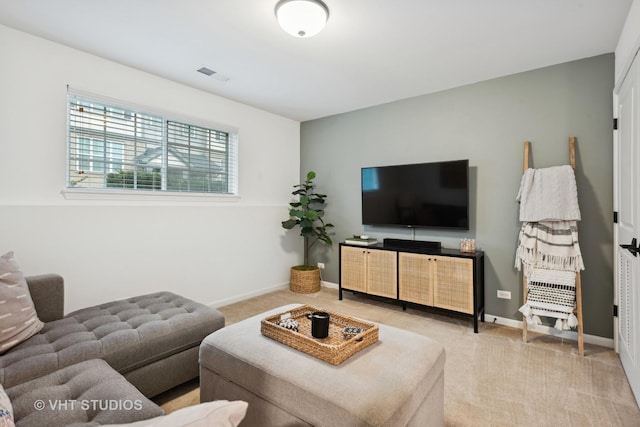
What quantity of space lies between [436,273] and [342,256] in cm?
117

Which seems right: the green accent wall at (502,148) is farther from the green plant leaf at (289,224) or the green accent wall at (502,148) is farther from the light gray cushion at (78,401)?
the light gray cushion at (78,401)

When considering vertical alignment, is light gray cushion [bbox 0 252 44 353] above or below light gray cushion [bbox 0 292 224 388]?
above

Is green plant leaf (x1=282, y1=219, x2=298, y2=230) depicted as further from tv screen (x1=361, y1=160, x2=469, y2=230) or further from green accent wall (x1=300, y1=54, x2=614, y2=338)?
tv screen (x1=361, y1=160, x2=469, y2=230)

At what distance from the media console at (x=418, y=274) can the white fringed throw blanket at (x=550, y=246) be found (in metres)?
0.41

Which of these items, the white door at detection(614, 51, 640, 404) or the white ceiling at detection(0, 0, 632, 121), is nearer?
the white door at detection(614, 51, 640, 404)

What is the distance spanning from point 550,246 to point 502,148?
1053mm

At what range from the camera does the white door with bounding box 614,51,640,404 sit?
189cm

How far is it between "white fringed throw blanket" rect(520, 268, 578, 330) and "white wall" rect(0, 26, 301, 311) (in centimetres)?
299

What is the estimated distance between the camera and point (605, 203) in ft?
8.63

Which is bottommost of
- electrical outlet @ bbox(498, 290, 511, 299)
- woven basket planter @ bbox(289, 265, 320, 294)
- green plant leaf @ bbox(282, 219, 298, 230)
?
woven basket planter @ bbox(289, 265, 320, 294)

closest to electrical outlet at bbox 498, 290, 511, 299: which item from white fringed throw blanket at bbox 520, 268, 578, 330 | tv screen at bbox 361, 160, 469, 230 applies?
white fringed throw blanket at bbox 520, 268, 578, 330

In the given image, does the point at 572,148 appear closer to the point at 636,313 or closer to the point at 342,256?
the point at 636,313

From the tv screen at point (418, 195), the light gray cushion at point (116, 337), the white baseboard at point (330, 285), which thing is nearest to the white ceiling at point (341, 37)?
the tv screen at point (418, 195)

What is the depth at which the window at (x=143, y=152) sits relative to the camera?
2734mm
